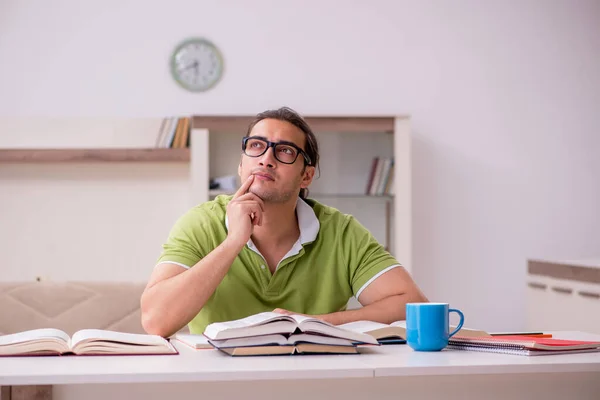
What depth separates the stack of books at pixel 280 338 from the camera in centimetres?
142

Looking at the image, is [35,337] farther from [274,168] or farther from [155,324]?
[274,168]

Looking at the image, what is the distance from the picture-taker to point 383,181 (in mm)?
4535

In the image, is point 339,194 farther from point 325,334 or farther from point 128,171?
point 325,334

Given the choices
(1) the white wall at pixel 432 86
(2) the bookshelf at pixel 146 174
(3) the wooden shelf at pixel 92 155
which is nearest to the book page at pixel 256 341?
(2) the bookshelf at pixel 146 174

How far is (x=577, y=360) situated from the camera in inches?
54.9

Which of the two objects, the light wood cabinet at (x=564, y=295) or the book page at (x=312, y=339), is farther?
the light wood cabinet at (x=564, y=295)

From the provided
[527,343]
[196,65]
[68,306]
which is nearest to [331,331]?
[527,343]

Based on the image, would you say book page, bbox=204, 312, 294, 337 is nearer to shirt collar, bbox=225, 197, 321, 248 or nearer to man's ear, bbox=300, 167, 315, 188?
shirt collar, bbox=225, 197, 321, 248

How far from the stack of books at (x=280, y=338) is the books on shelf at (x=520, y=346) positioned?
25 centimetres

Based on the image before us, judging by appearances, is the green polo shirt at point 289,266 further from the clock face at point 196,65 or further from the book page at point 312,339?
the clock face at point 196,65

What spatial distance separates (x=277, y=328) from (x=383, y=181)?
124 inches

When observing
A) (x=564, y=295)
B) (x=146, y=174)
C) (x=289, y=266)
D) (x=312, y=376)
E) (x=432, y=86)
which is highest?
(x=432, y=86)

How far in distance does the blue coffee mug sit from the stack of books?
128mm

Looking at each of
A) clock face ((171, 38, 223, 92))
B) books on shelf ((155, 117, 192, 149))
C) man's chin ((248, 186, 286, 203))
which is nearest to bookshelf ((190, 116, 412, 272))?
books on shelf ((155, 117, 192, 149))
